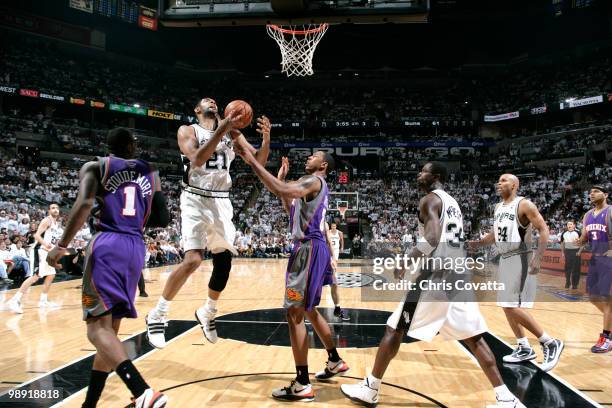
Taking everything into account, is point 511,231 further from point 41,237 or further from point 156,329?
point 41,237

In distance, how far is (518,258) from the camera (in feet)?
18.1

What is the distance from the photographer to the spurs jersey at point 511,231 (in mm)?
5440

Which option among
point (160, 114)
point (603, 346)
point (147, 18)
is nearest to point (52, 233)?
point (603, 346)

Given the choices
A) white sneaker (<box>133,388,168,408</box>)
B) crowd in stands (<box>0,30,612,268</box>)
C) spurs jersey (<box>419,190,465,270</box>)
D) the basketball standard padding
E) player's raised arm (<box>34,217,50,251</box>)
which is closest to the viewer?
white sneaker (<box>133,388,168,408</box>)

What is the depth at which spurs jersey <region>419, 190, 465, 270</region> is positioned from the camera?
388cm

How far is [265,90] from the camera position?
39.3m

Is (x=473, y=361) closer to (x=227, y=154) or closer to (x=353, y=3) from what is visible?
(x=227, y=154)

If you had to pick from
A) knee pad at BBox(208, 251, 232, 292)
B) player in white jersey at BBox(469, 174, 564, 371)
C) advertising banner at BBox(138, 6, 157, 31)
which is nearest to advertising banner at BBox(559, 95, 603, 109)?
advertising banner at BBox(138, 6, 157, 31)

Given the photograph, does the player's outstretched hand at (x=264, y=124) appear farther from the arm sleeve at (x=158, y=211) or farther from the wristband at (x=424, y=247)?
the wristband at (x=424, y=247)

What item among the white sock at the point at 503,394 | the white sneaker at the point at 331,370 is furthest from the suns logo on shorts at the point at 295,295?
the white sock at the point at 503,394

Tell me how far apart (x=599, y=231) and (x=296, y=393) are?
16.3ft

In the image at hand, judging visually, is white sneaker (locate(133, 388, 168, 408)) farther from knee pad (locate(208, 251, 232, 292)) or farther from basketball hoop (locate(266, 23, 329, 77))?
basketball hoop (locate(266, 23, 329, 77))

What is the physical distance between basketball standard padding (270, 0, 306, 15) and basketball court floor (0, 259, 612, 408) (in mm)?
4200

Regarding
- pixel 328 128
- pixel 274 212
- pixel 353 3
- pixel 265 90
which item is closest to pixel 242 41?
pixel 265 90
